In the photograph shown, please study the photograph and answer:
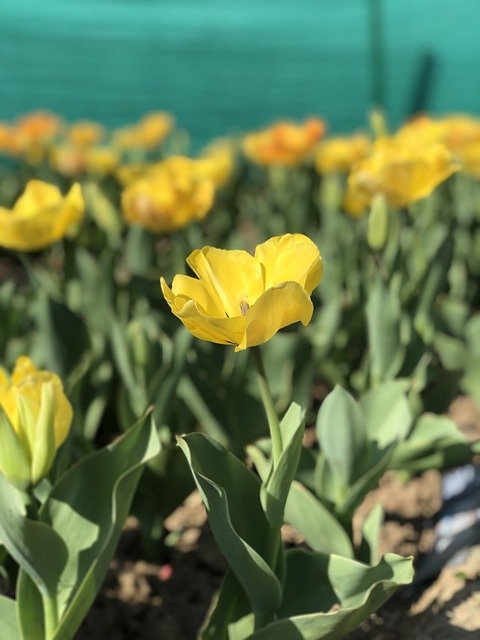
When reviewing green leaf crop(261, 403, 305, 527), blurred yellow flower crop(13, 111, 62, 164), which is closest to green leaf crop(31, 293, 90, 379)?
green leaf crop(261, 403, 305, 527)

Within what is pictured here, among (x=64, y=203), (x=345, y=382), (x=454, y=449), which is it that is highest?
(x=64, y=203)

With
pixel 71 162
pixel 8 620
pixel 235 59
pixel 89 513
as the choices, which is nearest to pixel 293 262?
pixel 89 513

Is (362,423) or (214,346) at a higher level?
(362,423)

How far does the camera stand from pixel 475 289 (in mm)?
2648

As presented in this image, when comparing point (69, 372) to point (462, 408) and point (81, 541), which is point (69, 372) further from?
point (462, 408)

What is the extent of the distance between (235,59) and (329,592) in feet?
17.8

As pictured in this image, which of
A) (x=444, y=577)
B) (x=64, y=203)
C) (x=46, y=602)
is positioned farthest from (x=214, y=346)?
(x=46, y=602)

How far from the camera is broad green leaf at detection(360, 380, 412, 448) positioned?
1.36 m

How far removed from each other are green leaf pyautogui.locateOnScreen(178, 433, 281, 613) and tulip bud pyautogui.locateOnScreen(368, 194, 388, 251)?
2.04ft

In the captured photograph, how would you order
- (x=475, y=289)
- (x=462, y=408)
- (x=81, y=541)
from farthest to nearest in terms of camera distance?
(x=475, y=289) < (x=462, y=408) < (x=81, y=541)

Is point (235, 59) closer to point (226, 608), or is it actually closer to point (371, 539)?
point (371, 539)

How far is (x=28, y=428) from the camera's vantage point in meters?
1.05

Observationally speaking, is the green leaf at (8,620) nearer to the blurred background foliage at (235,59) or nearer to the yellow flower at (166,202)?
the yellow flower at (166,202)

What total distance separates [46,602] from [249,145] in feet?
9.32
